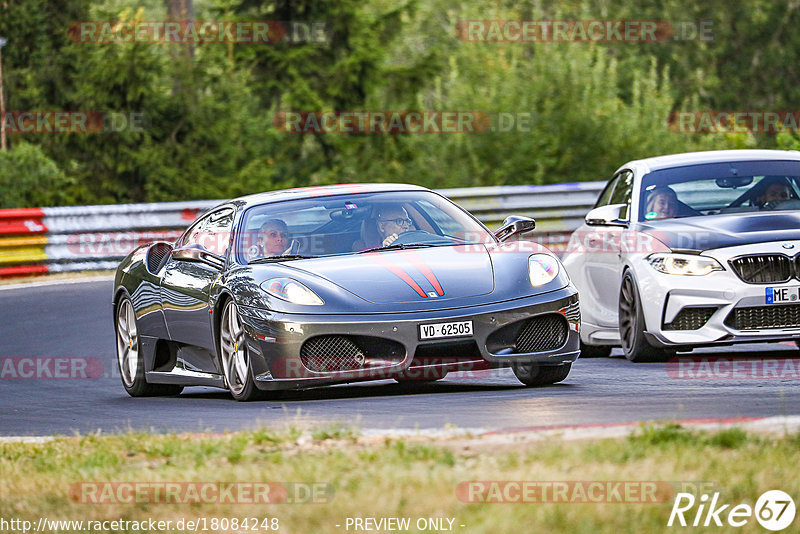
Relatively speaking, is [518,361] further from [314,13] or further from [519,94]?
[314,13]

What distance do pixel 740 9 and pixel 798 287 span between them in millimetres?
48033

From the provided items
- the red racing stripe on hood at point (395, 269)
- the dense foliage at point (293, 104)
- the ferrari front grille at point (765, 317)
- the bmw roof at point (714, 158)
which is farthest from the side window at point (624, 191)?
the dense foliage at point (293, 104)

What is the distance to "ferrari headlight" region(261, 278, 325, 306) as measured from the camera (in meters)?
8.88

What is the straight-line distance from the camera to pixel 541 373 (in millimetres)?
9617

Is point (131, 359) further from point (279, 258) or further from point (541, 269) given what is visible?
point (541, 269)

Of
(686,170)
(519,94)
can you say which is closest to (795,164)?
(686,170)

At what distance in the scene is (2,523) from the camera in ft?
19.1
